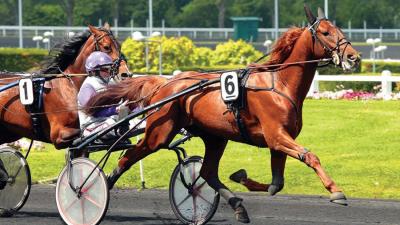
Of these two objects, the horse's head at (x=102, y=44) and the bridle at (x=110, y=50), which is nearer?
the bridle at (x=110, y=50)

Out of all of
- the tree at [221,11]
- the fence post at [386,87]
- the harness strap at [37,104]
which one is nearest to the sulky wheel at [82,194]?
the harness strap at [37,104]

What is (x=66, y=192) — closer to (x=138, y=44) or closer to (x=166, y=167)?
(x=166, y=167)

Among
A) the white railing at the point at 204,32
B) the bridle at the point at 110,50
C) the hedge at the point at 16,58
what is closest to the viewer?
the bridle at the point at 110,50

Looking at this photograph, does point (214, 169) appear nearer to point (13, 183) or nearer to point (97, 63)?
point (97, 63)

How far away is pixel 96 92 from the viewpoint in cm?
922

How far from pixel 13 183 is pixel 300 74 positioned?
2.93m

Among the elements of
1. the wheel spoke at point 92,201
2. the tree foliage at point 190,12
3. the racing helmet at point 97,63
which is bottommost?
the wheel spoke at point 92,201

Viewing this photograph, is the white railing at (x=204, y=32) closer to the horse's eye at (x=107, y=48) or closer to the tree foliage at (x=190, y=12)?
the tree foliage at (x=190, y=12)

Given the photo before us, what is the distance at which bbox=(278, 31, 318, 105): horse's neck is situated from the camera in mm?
8328

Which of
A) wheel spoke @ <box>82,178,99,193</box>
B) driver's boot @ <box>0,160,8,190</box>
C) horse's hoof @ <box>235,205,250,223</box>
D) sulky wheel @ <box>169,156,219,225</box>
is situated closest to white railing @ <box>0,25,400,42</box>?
driver's boot @ <box>0,160,8,190</box>

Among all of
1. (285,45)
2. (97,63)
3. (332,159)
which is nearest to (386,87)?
(332,159)

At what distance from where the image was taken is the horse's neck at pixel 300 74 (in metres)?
8.33

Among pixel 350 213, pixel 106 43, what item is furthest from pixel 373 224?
pixel 106 43

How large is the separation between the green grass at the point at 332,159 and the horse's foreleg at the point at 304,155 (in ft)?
10.5
